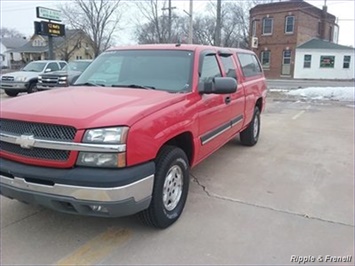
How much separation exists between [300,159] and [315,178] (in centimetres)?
104

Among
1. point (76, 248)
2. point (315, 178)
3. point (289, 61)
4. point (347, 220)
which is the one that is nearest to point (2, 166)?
point (76, 248)

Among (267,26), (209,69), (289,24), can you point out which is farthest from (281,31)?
(209,69)

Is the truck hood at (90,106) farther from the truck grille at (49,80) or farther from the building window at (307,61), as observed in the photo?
the building window at (307,61)

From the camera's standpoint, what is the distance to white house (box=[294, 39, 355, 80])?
120 ft

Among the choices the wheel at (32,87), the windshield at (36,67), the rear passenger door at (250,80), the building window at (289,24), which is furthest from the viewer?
the building window at (289,24)

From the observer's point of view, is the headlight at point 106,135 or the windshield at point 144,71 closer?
the headlight at point 106,135

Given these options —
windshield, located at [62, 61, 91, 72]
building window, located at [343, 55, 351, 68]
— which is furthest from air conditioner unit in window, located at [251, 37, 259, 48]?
windshield, located at [62, 61, 91, 72]

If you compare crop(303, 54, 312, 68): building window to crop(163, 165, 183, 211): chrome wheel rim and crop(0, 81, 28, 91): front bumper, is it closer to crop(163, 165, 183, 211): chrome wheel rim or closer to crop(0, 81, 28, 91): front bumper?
crop(0, 81, 28, 91): front bumper

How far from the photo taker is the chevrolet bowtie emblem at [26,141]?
118 inches

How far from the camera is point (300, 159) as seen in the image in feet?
20.5

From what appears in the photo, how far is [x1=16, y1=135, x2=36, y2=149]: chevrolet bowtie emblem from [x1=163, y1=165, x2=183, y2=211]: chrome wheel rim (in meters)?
1.28

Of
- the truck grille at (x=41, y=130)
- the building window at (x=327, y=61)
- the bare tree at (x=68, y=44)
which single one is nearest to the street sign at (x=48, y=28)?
the truck grille at (x=41, y=130)

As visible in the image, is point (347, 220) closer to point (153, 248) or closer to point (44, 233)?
point (153, 248)

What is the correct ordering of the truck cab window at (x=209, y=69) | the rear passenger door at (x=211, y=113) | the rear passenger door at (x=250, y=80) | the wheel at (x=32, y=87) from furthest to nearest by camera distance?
the wheel at (x=32, y=87)
the rear passenger door at (x=250, y=80)
the truck cab window at (x=209, y=69)
the rear passenger door at (x=211, y=113)
